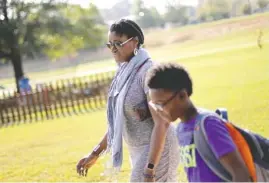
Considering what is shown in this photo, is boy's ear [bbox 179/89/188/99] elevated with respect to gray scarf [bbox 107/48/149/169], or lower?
elevated

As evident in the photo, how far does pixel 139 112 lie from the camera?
124 inches

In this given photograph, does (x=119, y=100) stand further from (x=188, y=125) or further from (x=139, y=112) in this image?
(x=188, y=125)

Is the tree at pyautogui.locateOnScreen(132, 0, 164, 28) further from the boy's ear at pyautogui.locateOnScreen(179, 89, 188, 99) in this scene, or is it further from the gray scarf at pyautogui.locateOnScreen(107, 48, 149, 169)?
the boy's ear at pyautogui.locateOnScreen(179, 89, 188, 99)

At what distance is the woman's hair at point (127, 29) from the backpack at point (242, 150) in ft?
3.68

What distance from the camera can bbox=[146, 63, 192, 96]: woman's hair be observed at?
7.25 feet

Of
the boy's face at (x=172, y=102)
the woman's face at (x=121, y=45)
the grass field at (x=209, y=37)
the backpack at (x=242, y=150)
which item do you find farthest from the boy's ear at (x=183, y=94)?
the grass field at (x=209, y=37)

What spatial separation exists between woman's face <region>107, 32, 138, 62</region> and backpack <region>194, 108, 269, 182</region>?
110 centimetres

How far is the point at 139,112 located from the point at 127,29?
46 cm

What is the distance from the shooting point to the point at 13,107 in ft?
56.2

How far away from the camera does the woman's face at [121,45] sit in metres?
3.18

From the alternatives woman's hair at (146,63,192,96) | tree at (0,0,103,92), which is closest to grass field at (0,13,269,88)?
woman's hair at (146,63,192,96)

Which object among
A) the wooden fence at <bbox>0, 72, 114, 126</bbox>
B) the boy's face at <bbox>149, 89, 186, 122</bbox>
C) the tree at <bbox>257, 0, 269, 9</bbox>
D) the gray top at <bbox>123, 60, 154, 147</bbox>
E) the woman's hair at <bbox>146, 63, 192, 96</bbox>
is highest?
the woman's hair at <bbox>146, 63, 192, 96</bbox>

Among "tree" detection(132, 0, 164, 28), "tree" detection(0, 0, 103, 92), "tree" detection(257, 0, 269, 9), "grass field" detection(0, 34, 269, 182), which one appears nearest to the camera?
"grass field" detection(0, 34, 269, 182)

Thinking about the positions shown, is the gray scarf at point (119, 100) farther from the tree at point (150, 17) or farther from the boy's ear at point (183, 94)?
the tree at point (150, 17)
